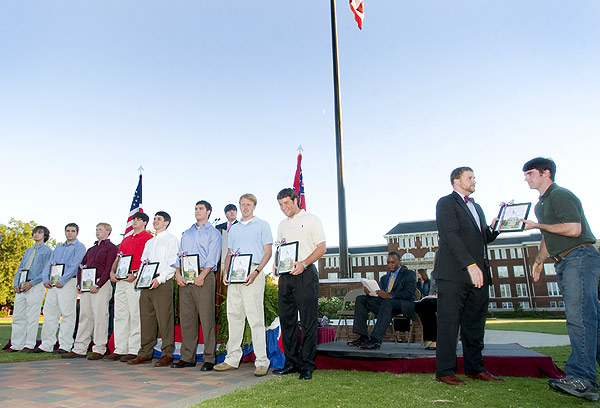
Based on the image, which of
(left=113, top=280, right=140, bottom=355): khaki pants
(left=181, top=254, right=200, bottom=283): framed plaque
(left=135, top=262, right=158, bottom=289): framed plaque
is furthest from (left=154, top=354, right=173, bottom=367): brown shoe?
(left=181, top=254, right=200, bottom=283): framed plaque

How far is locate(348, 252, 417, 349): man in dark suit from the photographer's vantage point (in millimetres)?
5602

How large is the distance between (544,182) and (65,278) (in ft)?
24.9

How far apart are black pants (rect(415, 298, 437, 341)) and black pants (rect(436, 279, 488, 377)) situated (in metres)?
1.33

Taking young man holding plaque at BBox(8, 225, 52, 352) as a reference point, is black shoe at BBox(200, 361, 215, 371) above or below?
below

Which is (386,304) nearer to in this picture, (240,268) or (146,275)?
A: (240,268)

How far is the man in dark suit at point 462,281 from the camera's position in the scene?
12.8 ft

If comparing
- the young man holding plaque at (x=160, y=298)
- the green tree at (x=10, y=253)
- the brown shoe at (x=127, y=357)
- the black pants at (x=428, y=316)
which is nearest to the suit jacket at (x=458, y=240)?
the black pants at (x=428, y=316)

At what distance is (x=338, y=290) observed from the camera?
1222 cm

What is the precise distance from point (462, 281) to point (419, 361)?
1.18 m

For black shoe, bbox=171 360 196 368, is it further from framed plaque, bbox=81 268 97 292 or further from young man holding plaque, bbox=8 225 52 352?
young man holding plaque, bbox=8 225 52 352

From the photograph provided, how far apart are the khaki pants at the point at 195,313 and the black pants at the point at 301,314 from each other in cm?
107

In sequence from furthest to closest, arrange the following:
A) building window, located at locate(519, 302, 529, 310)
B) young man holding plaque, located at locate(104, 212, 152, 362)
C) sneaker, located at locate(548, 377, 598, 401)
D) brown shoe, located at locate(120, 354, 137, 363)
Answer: building window, located at locate(519, 302, 529, 310)
young man holding plaque, located at locate(104, 212, 152, 362)
brown shoe, located at locate(120, 354, 137, 363)
sneaker, located at locate(548, 377, 598, 401)

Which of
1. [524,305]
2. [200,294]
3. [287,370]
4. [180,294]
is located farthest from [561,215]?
[524,305]

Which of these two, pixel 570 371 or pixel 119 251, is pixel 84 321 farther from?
pixel 570 371
